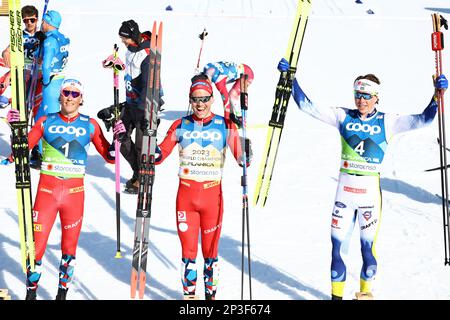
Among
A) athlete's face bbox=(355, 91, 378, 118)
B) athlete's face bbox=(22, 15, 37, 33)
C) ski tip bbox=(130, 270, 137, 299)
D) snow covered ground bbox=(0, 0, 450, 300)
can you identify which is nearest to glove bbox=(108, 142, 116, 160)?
ski tip bbox=(130, 270, 137, 299)

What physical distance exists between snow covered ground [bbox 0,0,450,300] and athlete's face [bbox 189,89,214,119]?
6.80 feet

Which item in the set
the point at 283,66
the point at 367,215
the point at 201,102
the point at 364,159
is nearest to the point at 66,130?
the point at 201,102

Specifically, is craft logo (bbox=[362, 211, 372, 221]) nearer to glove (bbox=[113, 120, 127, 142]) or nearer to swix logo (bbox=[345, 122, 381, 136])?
swix logo (bbox=[345, 122, 381, 136])

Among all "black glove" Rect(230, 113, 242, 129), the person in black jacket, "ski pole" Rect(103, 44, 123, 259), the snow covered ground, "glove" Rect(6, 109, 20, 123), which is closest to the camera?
"glove" Rect(6, 109, 20, 123)

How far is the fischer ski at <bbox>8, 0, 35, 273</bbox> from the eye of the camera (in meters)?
8.08

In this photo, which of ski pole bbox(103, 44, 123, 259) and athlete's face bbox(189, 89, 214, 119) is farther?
ski pole bbox(103, 44, 123, 259)

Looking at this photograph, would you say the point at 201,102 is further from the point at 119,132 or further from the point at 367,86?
the point at 367,86

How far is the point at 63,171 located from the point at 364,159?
2.92 m

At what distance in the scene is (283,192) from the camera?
12781 millimetres

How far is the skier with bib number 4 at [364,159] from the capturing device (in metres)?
8.59

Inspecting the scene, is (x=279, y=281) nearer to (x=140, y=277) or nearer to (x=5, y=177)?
(x=140, y=277)
